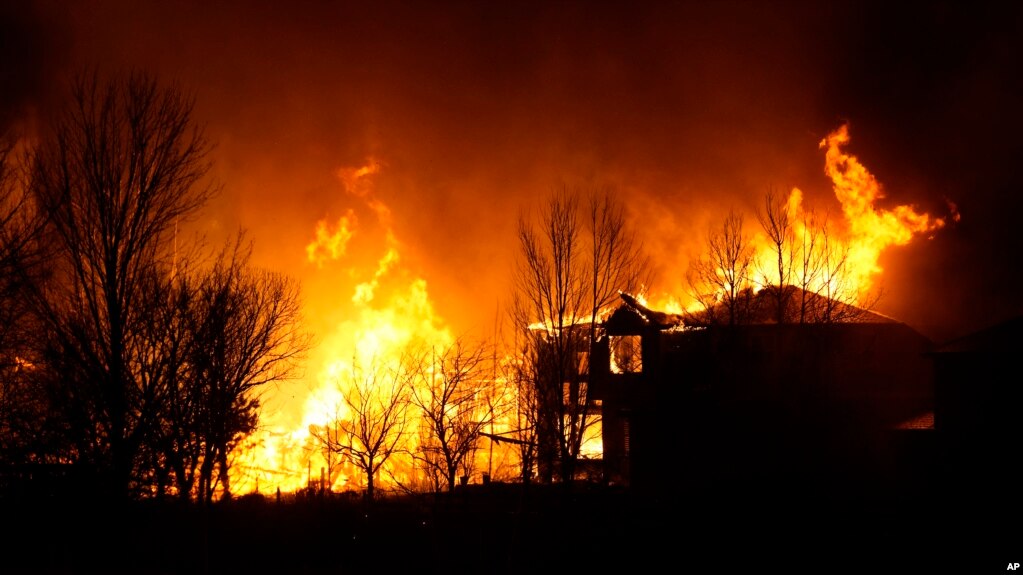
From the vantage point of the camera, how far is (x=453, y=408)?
27.0 metres

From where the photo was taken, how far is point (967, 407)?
25.9 meters

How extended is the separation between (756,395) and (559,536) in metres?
13.2

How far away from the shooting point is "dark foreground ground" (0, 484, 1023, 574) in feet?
54.7

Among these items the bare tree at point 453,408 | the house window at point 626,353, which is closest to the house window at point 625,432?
the house window at point 626,353

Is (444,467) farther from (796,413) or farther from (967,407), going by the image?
(967,407)

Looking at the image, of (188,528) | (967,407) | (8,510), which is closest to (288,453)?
(188,528)

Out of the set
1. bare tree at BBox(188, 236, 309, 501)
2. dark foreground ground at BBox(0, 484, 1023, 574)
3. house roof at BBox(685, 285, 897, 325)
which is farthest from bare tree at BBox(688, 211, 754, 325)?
bare tree at BBox(188, 236, 309, 501)

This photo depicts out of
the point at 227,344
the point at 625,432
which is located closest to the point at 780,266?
the point at 625,432

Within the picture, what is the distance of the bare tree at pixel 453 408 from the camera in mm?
24422

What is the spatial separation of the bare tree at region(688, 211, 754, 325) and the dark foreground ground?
913 centimetres

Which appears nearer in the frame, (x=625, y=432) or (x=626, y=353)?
(x=626, y=353)

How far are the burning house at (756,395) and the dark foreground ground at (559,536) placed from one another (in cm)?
385

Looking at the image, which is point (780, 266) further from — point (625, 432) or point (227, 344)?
point (227, 344)

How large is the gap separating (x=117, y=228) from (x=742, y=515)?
59.8ft
